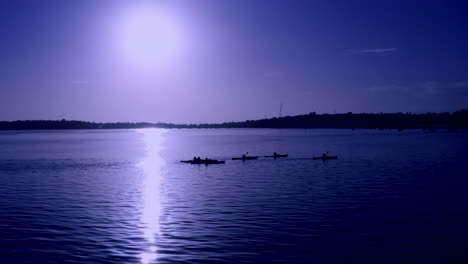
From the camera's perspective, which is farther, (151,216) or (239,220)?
(151,216)

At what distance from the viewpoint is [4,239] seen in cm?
2716

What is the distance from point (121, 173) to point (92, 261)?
50261mm

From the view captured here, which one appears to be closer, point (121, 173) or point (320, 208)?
point (320, 208)

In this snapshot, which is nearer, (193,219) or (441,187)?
(193,219)

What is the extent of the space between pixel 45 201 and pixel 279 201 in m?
24.0

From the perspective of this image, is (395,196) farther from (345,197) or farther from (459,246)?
(459,246)

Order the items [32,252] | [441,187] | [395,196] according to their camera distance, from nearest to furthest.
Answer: [32,252] < [395,196] < [441,187]

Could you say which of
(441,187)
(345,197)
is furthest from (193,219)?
(441,187)

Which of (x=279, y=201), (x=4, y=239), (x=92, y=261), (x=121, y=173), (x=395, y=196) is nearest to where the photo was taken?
(x=92, y=261)

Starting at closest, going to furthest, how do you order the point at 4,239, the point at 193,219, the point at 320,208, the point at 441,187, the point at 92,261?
1. the point at 92,261
2. the point at 4,239
3. the point at 193,219
4. the point at 320,208
5. the point at 441,187

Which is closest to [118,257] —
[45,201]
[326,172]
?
[45,201]

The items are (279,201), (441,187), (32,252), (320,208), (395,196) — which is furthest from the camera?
(441,187)

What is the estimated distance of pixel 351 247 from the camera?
80.9 feet

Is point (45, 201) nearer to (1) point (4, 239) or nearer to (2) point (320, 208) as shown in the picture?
(1) point (4, 239)
